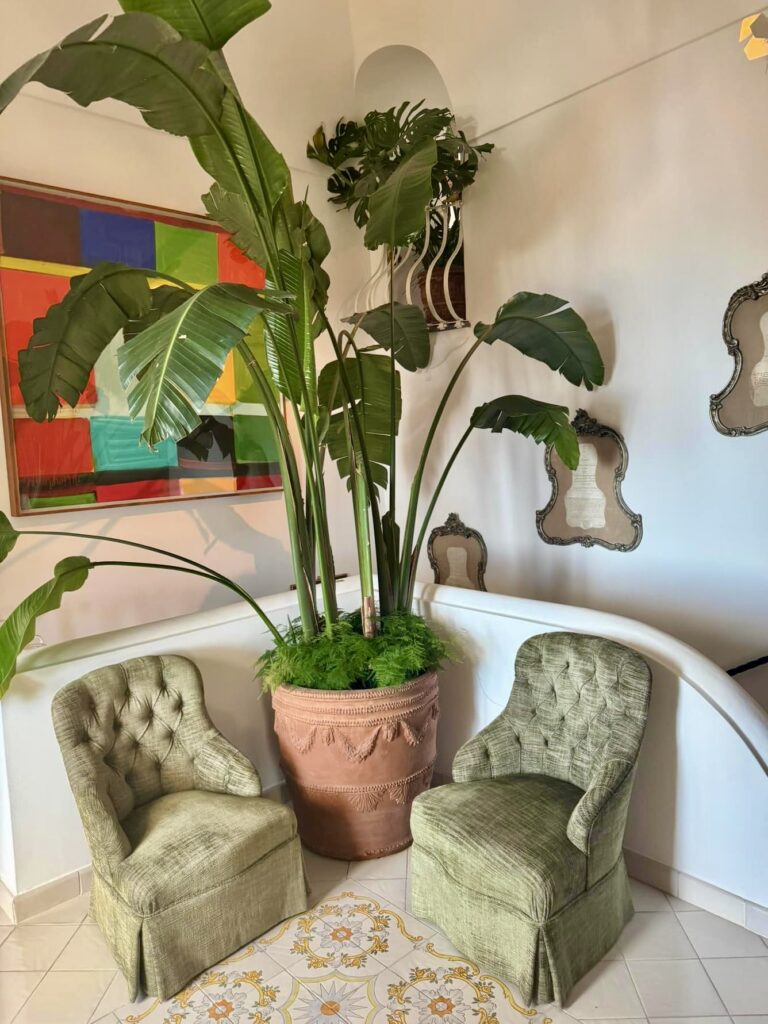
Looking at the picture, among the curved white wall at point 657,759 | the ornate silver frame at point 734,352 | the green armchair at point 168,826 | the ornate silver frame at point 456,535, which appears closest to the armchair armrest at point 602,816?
the curved white wall at point 657,759

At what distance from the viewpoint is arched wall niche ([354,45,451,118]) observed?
3.82 metres

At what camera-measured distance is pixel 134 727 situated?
2.25 m

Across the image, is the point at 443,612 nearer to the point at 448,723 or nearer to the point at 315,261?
the point at 448,723

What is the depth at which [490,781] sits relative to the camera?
7.29 ft

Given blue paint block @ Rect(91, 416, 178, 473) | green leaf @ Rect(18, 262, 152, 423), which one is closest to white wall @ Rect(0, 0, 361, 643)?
blue paint block @ Rect(91, 416, 178, 473)

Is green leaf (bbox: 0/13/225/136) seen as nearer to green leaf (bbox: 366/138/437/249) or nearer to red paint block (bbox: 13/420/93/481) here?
green leaf (bbox: 366/138/437/249)

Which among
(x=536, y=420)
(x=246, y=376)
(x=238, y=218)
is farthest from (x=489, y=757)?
(x=246, y=376)

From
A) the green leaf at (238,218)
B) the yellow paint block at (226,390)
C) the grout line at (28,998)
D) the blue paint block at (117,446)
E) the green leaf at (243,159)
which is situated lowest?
the grout line at (28,998)

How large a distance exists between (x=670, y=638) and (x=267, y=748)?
1543mm

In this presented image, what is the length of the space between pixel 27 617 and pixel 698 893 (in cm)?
217

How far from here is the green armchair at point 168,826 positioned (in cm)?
192

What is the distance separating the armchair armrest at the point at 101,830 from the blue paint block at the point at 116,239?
83.0 inches

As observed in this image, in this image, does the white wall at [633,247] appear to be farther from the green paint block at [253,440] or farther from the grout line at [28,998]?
the grout line at [28,998]

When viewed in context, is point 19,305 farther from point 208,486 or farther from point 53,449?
point 208,486
